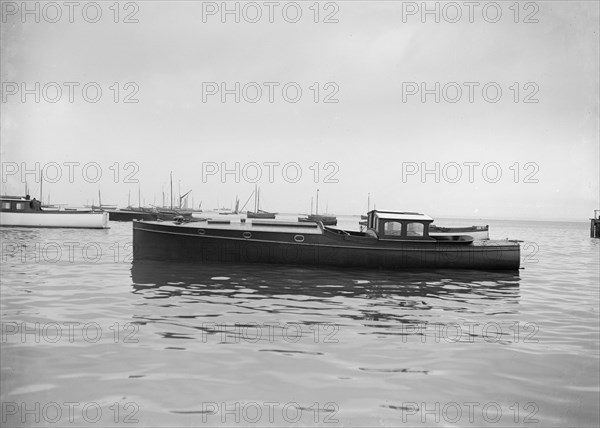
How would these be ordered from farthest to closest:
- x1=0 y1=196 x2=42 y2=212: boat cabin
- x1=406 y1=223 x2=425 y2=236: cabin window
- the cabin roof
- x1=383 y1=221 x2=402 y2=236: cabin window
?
x1=0 y1=196 x2=42 y2=212: boat cabin < x1=406 y1=223 x2=425 y2=236: cabin window < x1=383 y1=221 x2=402 y2=236: cabin window < the cabin roof

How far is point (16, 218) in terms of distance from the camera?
51875 mm

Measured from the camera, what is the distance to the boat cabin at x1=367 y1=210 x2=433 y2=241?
21719 millimetres

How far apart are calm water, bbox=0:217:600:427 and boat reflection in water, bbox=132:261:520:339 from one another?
104 millimetres

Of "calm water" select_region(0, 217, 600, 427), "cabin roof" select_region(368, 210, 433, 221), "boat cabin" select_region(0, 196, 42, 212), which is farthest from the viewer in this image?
"boat cabin" select_region(0, 196, 42, 212)

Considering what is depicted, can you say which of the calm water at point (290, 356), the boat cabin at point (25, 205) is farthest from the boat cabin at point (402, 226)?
the boat cabin at point (25, 205)

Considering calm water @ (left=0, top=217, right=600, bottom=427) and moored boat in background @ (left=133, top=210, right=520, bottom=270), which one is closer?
calm water @ (left=0, top=217, right=600, bottom=427)

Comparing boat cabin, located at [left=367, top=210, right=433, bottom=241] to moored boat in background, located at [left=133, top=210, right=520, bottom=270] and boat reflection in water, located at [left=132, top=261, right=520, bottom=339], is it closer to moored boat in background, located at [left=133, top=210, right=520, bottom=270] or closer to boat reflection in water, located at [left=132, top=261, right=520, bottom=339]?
moored boat in background, located at [left=133, top=210, right=520, bottom=270]

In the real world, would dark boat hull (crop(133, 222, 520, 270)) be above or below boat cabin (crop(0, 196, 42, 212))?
below

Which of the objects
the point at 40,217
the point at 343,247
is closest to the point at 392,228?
the point at 343,247

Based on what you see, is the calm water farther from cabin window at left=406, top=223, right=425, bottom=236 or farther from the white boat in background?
the white boat in background

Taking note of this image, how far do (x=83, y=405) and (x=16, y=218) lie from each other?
54654mm

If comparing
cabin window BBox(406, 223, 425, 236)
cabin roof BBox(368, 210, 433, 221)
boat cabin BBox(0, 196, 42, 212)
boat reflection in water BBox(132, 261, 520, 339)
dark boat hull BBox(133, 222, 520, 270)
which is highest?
boat cabin BBox(0, 196, 42, 212)

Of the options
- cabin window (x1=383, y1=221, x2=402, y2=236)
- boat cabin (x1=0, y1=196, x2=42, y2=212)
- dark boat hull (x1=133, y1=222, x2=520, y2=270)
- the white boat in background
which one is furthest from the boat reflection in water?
boat cabin (x1=0, y1=196, x2=42, y2=212)

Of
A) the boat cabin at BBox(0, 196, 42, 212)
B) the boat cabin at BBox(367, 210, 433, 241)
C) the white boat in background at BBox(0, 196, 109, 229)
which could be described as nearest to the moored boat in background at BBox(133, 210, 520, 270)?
the boat cabin at BBox(367, 210, 433, 241)
